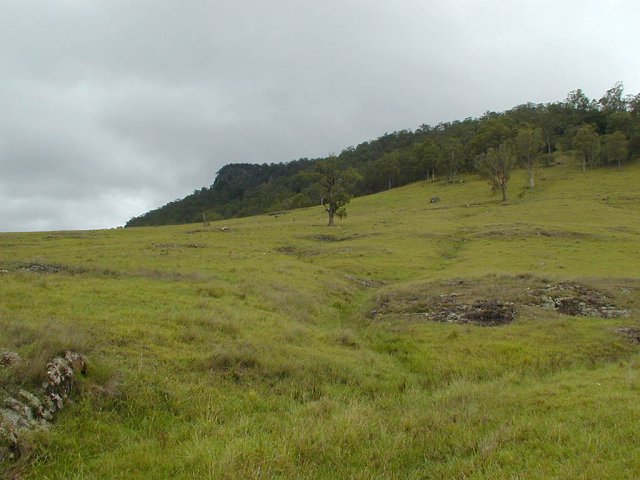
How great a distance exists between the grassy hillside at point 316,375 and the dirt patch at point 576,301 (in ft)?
1.30

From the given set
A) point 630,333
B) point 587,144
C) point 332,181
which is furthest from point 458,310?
point 587,144

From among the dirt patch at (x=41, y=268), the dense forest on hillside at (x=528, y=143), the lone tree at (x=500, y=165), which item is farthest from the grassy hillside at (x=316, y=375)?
the dense forest on hillside at (x=528, y=143)

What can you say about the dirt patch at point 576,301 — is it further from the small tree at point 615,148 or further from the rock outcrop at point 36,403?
the small tree at point 615,148

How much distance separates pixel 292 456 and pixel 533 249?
41520 mm

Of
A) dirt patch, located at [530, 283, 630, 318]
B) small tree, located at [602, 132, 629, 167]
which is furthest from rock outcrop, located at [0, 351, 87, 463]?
small tree, located at [602, 132, 629, 167]

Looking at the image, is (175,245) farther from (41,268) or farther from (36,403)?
(36,403)

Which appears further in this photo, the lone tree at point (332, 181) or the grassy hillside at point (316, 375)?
the lone tree at point (332, 181)

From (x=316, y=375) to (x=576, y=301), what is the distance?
16.5 m

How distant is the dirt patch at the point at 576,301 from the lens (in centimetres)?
2081

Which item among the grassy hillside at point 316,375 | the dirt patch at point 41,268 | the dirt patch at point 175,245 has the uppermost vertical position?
the dirt patch at point 41,268

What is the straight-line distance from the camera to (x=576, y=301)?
22.5 metres

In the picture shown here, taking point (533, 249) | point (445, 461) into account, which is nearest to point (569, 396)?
point (445, 461)

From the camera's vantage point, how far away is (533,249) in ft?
142

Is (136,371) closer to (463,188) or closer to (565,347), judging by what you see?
(565,347)
